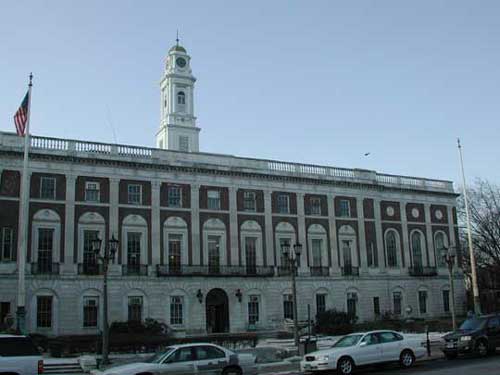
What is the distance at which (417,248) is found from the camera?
58.9 meters

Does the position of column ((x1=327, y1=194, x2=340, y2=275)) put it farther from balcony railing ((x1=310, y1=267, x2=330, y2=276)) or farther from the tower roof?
the tower roof

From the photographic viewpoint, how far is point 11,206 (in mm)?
41031

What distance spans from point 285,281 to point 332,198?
9264mm

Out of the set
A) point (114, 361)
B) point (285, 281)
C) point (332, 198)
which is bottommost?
point (114, 361)

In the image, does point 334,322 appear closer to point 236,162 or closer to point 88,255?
point 236,162

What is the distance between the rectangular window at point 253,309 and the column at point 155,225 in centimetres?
843

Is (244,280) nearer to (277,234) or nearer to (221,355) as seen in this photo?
(277,234)

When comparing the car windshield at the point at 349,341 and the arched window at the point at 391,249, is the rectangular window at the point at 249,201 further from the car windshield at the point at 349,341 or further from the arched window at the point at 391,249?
the car windshield at the point at 349,341

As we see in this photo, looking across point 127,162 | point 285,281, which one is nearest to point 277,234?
point 285,281

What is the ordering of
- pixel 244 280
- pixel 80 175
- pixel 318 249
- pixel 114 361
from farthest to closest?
pixel 318 249 → pixel 244 280 → pixel 80 175 → pixel 114 361

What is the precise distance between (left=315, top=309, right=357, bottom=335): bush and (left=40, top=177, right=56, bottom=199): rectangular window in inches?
863

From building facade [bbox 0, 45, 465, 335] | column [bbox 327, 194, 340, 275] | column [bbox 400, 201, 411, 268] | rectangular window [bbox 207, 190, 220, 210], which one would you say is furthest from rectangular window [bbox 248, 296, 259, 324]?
column [bbox 400, 201, 411, 268]

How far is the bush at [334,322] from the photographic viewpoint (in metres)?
44.3

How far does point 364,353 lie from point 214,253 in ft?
88.7
